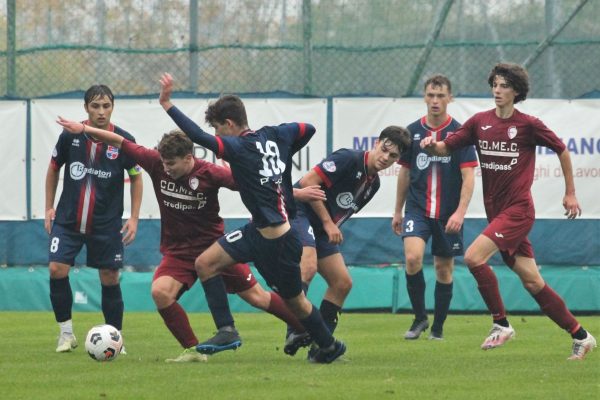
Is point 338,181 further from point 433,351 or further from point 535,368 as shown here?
point 535,368

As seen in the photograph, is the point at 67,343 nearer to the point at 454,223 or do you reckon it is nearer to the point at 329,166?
the point at 329,166

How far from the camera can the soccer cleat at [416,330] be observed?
11.1 meters

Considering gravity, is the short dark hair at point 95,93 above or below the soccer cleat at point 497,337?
above

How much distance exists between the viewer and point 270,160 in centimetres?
834

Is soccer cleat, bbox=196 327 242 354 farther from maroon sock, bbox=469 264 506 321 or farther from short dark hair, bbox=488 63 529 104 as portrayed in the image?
short dark hair, bbox=488 63 529 104

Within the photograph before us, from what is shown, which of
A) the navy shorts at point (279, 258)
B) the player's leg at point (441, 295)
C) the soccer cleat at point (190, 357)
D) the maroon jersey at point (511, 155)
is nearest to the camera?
the navy shorts at point (279, 258)

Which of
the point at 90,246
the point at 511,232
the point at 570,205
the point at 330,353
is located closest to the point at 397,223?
the point at 511,232

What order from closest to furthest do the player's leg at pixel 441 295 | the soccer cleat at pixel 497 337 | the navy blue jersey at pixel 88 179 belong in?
the soccer cleat at pixel 497 337, the navy blue jersey at pixel 88 179, the player's leg at pixel 441 295

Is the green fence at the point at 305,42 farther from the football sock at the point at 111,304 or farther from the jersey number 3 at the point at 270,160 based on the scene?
the jersey number 3 at the point at 270,160

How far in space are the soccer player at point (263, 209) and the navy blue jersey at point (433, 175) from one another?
9.76 feet

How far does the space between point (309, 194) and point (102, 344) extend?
1816 mm

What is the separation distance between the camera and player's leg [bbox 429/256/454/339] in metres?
11.1

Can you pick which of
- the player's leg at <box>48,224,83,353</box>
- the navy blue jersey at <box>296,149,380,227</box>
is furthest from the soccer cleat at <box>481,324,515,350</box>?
the player's leg at <box>48,224,83,353</box>

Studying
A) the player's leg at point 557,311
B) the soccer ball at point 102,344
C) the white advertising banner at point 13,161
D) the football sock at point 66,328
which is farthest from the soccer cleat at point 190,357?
the white advertising banner at point 13,161
